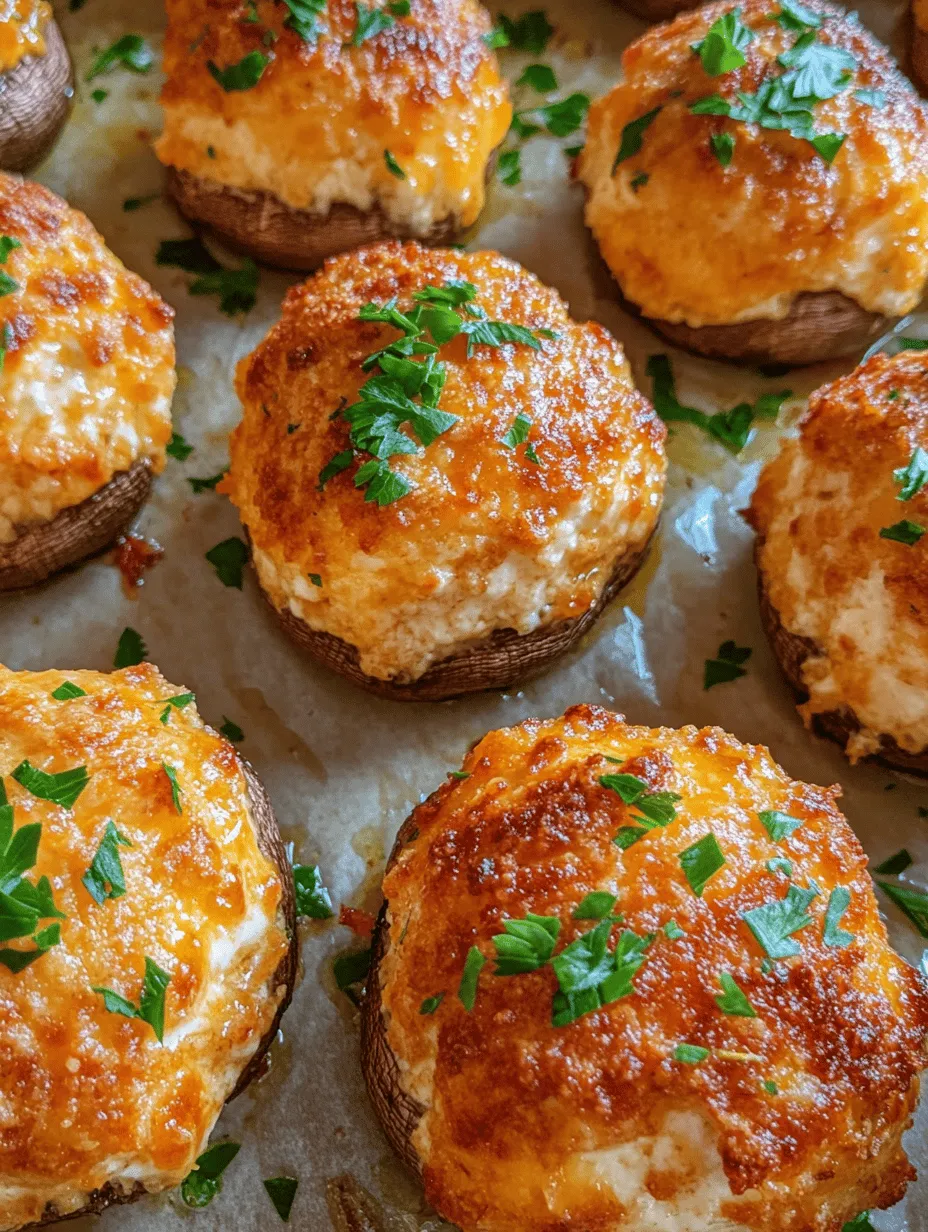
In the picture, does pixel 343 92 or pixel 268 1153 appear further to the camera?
pixel 343 92

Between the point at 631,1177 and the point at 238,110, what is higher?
the point at 238,110

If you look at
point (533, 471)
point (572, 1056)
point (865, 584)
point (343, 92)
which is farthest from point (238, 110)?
point (572, 1056)

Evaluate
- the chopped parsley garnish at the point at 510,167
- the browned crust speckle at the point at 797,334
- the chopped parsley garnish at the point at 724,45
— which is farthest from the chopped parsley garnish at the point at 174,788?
the chopped parsley garnish at the point at 724,45

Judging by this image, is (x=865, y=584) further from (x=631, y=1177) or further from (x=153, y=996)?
(x=153, y=996)

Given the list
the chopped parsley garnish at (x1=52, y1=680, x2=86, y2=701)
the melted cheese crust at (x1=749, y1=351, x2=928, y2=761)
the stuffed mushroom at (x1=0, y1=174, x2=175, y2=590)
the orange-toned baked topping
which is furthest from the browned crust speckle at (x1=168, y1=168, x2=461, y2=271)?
the chopped parsley garnish at (x1=52, y1=680, x2=86, y2=701)

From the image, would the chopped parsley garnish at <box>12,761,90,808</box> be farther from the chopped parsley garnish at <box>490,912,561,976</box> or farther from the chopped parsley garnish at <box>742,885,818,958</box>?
the chopped parsley garnish at <box>742,885,818,958</box>

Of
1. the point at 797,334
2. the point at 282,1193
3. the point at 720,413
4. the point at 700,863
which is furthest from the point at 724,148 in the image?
the point at 282,1193
